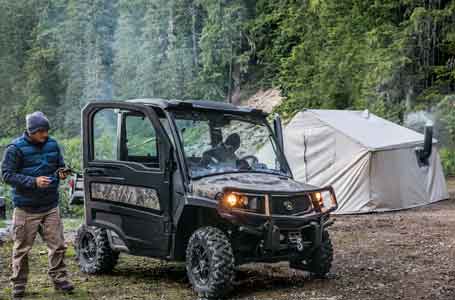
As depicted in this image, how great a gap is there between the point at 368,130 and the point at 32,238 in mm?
8470

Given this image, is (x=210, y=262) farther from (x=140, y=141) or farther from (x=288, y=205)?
(x=140, y=141)

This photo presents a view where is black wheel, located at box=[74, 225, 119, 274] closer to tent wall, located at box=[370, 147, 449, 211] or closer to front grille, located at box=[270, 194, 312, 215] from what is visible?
front grille, located at box=[270, 194, 312, 215]

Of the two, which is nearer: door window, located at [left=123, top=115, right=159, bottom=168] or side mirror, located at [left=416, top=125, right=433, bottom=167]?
door window, located at [left=123, top=115, right=159, bottom=168]

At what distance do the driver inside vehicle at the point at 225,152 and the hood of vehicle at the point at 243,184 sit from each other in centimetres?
24

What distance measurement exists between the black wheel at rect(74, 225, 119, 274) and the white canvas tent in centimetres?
630

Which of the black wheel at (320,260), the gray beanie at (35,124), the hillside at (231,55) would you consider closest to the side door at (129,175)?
the gray beanie at (35,124)

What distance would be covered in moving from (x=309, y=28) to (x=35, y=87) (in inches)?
1044

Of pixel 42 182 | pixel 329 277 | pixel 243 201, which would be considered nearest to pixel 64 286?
pixel 42 182

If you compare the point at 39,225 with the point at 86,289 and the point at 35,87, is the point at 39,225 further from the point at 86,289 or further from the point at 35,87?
the point at 35,87

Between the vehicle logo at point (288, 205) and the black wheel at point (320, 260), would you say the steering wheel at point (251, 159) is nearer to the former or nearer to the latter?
the vehicle logo at point (288, 205)

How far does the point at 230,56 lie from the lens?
36938 mm

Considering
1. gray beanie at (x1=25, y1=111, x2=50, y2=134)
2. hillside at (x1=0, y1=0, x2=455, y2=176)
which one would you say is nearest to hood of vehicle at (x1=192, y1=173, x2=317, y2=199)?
gray beanie at (x1=25, y1=111, x2=50, y2=134)

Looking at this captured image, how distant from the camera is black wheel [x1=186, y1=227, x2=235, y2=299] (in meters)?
4.94

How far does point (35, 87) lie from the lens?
45375mm
